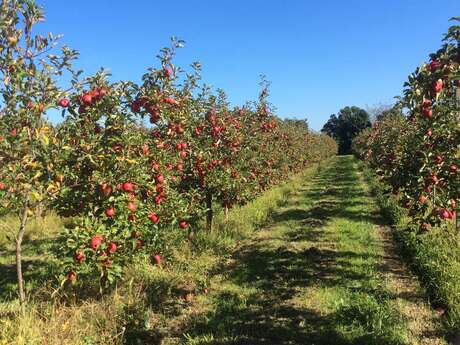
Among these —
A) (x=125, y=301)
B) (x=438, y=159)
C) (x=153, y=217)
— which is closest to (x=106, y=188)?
(x=153, y=217)

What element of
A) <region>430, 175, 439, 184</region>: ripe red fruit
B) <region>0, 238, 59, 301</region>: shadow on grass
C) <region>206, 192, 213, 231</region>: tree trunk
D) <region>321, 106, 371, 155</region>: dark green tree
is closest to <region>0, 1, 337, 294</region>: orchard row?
<region>0, 238, 59, 301</region>: shadow on grass

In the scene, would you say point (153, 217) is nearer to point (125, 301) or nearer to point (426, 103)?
point (125, 301)

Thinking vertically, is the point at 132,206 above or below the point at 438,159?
below

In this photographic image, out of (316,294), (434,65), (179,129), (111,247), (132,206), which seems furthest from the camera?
(179,129)

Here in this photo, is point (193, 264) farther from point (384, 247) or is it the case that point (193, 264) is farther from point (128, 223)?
point (384, 247)

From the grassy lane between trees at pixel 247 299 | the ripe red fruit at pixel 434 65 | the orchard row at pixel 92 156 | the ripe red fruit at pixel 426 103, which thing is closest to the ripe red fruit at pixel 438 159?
the ripe red fruit at pixel 426 103

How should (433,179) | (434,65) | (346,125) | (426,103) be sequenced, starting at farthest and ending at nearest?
(346,125) → (433,179) → (426,103) → (434,65)

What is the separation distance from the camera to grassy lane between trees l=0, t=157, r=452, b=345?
166 inches

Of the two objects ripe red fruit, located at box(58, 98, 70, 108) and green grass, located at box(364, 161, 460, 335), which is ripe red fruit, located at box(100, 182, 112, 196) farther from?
green grass, located at box(364, 161, 460, 335)

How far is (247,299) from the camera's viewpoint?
5.29 metres

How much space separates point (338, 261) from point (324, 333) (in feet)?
8.16

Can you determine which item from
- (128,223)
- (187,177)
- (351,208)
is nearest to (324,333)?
(128,223)

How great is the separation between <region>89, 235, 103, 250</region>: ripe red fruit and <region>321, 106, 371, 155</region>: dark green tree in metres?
68.3

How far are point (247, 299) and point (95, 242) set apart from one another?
2194 millimetres
